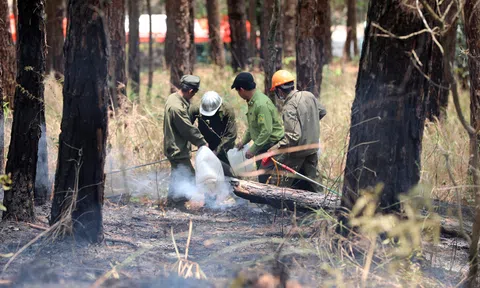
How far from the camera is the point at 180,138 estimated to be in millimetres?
8859

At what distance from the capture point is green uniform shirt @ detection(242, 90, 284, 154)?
8.41 meters

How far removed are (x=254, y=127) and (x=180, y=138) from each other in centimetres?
101

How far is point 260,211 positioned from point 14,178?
3.11 metres

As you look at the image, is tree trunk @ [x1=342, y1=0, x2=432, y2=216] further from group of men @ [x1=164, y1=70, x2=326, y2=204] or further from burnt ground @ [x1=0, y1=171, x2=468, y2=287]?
group of men @ [x1=164, y1=70, x2=326, y2=204]

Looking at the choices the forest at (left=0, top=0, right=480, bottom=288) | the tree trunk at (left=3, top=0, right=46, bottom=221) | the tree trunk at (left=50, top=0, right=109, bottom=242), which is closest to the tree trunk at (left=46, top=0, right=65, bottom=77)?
the forest at (left=0, top=0, right=480, bottom=288)

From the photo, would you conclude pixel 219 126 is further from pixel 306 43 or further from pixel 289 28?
pixel 289 28

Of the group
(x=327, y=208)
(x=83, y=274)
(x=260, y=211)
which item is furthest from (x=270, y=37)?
(x=83, y=274)

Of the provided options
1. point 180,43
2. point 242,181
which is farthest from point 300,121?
point 180,43

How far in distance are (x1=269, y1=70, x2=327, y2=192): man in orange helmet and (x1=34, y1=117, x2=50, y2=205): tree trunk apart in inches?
110

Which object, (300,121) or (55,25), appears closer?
(300,121)

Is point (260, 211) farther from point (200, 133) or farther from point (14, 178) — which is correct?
point (14, 178)

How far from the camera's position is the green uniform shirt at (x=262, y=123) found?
841 centimetres

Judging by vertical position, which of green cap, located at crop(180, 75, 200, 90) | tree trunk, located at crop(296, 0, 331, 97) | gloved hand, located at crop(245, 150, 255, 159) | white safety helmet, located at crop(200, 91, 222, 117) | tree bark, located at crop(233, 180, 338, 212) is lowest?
tree bark, located at crop(233, 180, 338, 212)

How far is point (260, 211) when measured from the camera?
8.48 m
